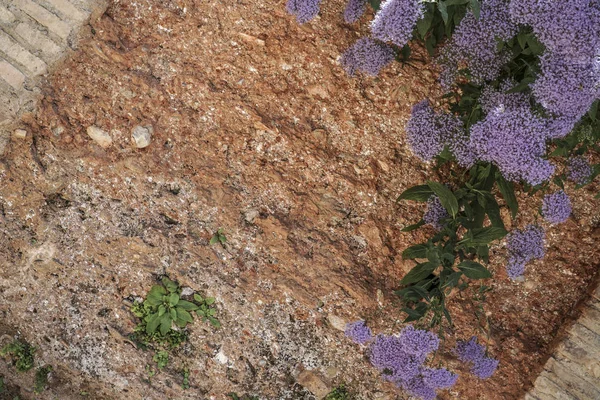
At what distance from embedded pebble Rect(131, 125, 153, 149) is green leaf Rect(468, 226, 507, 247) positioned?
185 centimetres

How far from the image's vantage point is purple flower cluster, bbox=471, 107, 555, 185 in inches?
95.3

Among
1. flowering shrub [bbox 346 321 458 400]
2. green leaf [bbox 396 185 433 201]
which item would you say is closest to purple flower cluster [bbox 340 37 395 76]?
green leaf [bbox 396 185 433 201]

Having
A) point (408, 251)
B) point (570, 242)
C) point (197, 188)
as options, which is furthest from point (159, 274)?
point (570, 242)

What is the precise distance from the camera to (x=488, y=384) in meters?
3.46

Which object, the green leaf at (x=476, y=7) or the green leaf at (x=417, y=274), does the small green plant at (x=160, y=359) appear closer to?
the green leaf at (x=417, y=274)

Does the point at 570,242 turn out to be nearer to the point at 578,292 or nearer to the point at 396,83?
the point at 578,292

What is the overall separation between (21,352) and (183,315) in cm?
97

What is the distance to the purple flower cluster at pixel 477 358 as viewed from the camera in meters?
3.00

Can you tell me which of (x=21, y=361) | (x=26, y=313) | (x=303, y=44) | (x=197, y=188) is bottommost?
(x=21, y=361)

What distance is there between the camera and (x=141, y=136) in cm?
342

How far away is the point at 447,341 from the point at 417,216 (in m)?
0.73

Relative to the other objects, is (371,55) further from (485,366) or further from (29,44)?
(29,44)

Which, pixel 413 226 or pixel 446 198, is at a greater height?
pixel 446 198

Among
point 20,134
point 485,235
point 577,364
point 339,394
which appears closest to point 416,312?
point 485,235
